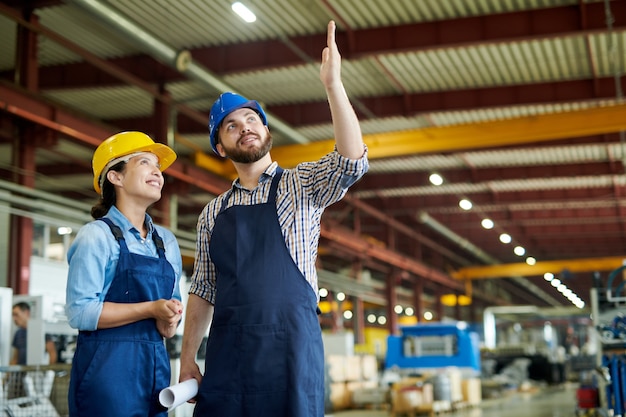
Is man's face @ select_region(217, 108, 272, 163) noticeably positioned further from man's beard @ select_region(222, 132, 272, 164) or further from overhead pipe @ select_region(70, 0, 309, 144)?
overhead pipe @ select_region(70, 0, 309, 144)

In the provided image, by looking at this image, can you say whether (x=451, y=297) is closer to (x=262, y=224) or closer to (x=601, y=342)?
(x=601, y=342)

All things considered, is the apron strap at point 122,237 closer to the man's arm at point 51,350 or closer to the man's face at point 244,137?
the man's face at point 244,137

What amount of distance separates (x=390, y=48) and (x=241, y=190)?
9639 millimetres

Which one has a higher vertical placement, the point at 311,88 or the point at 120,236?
the point at 311,88

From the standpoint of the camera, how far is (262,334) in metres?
2.37

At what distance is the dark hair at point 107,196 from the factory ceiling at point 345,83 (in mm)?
7379

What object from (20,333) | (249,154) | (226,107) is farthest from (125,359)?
(20,333)

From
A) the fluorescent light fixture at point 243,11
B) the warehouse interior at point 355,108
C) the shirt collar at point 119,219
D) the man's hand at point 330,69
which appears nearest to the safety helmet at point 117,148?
the shirt collar at point 119,219

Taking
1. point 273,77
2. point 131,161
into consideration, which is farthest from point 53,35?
point 131,161

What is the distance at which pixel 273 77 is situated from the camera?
13.8m

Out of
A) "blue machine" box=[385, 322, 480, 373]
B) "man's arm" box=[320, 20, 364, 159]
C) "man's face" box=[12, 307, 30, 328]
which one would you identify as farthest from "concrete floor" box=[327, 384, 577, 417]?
"man's arm" box=[320, 20, 364, 159]

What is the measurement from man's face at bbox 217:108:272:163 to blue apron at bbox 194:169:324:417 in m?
0.23

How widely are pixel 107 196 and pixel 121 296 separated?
0.48 m

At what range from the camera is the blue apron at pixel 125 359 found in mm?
2459
